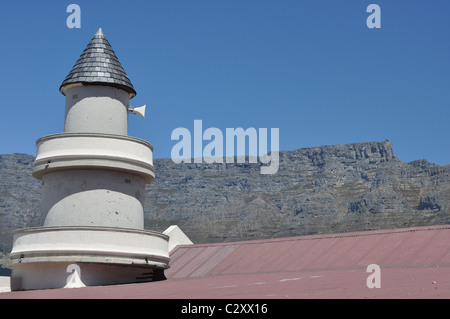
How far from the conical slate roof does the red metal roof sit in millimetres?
8930

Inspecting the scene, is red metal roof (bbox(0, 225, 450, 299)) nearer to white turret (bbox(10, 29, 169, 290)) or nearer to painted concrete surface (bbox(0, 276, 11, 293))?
white turret (bbox(10, 29, 169, 290))

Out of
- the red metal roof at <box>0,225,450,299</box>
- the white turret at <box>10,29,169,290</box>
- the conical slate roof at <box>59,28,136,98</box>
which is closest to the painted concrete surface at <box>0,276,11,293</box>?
the white turret at <box>10,29,169,290</box>

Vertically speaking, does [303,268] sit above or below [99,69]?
below

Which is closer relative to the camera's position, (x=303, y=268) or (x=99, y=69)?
(x=303, y=268)

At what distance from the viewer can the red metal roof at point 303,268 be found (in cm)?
1728

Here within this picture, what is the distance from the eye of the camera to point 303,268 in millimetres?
27938

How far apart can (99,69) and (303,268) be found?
1227cm

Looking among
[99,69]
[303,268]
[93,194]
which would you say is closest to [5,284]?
[93,194]

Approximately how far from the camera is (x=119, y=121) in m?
29.2

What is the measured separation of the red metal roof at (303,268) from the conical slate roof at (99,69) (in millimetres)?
8930

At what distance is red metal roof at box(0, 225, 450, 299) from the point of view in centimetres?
1728

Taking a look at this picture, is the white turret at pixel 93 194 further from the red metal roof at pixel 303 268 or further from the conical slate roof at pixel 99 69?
the red metal roof at pixel 303 268

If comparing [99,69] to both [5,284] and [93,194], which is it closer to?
[93,194]
